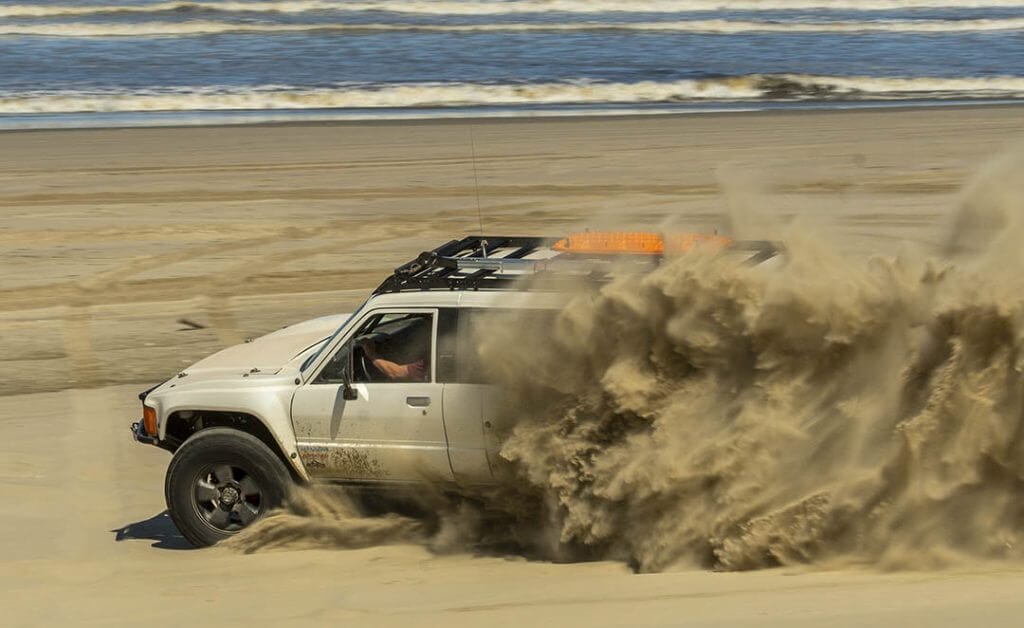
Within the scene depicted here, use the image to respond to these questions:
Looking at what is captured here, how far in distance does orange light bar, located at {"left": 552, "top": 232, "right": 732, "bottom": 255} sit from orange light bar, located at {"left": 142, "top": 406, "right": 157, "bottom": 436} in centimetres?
265

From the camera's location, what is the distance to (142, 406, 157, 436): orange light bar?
8.16 m

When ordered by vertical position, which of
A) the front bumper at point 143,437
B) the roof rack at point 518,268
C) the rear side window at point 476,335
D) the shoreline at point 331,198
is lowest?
the shoreline at point 331,198

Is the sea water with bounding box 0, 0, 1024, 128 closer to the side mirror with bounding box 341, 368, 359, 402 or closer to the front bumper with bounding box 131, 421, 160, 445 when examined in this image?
the front bumper with bounding box 131, 421, 160, 445

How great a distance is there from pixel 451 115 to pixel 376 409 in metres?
18.3

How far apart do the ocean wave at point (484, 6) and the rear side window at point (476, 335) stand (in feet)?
118

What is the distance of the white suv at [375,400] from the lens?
755 cm

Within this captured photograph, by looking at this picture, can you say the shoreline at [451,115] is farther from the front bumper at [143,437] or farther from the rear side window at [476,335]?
the rear side window at [476,335]

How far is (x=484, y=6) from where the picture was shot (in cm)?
4400

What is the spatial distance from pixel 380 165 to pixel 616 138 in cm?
429

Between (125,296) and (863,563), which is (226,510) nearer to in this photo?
(863,563)

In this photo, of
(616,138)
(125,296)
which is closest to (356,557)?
(125,296)

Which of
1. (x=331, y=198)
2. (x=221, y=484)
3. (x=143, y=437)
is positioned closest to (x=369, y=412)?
(x=221, y=484)

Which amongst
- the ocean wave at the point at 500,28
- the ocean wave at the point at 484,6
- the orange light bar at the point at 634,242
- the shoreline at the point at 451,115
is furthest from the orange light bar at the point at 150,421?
the ocean wave at the point at 484,6

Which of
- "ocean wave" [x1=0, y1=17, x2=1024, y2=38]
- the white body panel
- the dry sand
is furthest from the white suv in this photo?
"ocean wave" [x1=0, y1=17, x2=1024, y2=38]
